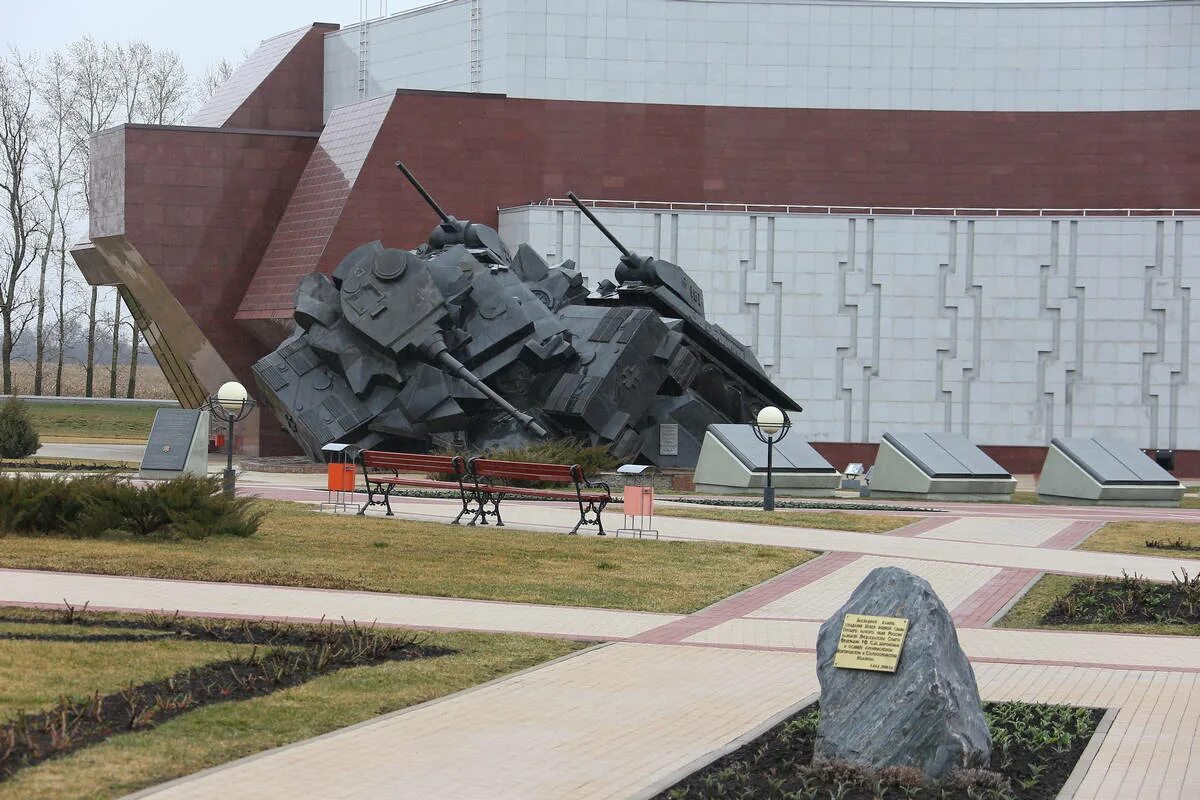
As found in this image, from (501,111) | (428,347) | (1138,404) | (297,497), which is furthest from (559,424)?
(1138,404)

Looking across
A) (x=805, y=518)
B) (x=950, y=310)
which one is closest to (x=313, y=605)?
(x=805, y=518)

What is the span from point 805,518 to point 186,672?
14785 mm

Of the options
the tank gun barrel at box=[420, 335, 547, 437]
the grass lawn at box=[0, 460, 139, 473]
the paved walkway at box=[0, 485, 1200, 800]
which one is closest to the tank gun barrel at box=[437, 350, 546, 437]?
the tank gun barrel at box=[420, 335, 547, 437]

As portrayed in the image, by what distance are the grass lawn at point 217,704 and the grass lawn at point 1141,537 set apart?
11.0 m

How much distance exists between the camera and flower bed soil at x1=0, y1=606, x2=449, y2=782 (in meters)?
8.38

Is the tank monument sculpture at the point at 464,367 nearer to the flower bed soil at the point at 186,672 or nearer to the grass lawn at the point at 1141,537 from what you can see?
the grass lawn at the point at 1141,537

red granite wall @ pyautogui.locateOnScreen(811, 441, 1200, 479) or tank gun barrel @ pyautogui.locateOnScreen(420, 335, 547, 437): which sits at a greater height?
tank gun barrel @ pyautogui.locateOnScreen(420, 335, 547, 437)

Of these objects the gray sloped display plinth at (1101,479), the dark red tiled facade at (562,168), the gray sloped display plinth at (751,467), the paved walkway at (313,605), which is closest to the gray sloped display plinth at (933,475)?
the gray sloped display plinth at (1101,479)

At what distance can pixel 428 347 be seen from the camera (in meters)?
32.6

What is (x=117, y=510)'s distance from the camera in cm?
1820

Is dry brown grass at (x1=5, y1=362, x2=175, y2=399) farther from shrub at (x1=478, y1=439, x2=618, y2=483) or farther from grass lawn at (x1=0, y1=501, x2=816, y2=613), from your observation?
grass lawn at (x1=0, y1=501, x2=816, y2=613)

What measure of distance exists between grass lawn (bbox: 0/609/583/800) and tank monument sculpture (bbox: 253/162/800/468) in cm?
2076

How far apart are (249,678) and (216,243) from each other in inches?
1480

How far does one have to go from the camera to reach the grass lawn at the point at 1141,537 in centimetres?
2066
